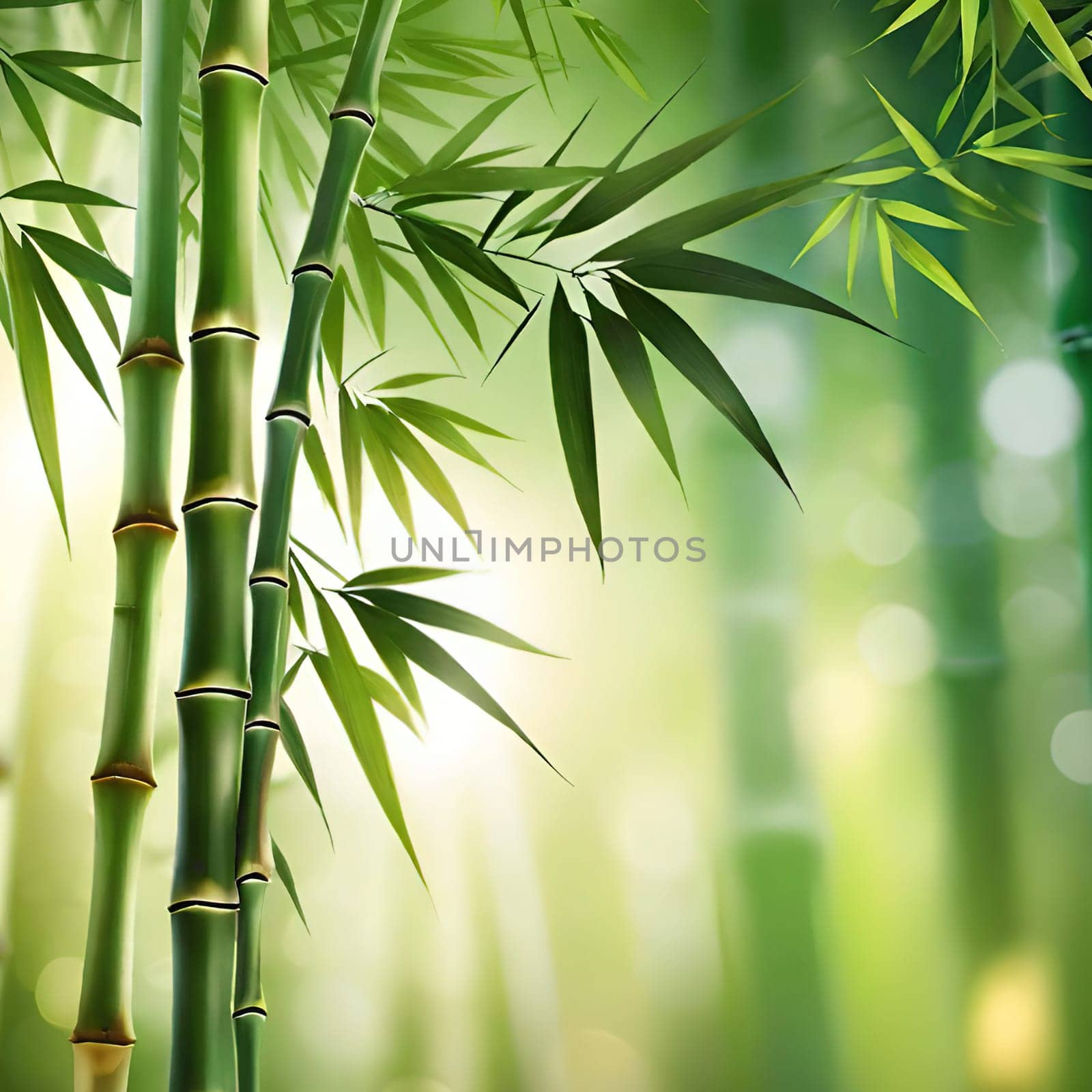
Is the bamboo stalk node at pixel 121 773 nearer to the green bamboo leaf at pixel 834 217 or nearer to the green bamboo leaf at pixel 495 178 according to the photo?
the green bamboo leaf at pixel 495 178

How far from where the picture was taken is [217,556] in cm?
37

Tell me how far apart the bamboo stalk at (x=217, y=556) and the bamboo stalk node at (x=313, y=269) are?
3cm

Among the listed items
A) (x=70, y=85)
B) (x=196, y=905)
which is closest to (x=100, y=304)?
(x=70, y=85)

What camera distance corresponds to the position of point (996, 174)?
1.37 m

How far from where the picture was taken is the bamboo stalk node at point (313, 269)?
1.40ft

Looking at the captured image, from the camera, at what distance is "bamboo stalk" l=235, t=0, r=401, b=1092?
0.41m

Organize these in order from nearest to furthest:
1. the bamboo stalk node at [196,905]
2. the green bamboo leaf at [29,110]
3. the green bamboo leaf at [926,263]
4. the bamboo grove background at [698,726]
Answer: the bamboo stalk node at [196,905] → the green bamboo leaf at [29,110] → the green bamboo leaf at [926,263] → the bamboo grove background at [698,726]

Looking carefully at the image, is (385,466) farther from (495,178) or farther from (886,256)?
(886,256)

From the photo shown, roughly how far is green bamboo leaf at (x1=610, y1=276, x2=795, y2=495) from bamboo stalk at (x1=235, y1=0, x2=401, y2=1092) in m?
0.19

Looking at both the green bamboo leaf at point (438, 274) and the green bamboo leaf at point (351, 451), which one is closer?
the green bamboo leaf at point (438, 274)

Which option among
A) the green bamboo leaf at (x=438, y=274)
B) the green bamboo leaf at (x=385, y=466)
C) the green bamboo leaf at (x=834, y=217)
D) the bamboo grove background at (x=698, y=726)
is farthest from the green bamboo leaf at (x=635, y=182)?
the bamboo grove background at (x=698, y=726)

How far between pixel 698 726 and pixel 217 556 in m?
1.02

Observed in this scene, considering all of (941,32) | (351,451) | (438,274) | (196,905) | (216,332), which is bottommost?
(196,905)

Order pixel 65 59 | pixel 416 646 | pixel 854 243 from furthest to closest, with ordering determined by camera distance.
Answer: pixel 854 243 → pixel 65 59 → pixel 416 646
